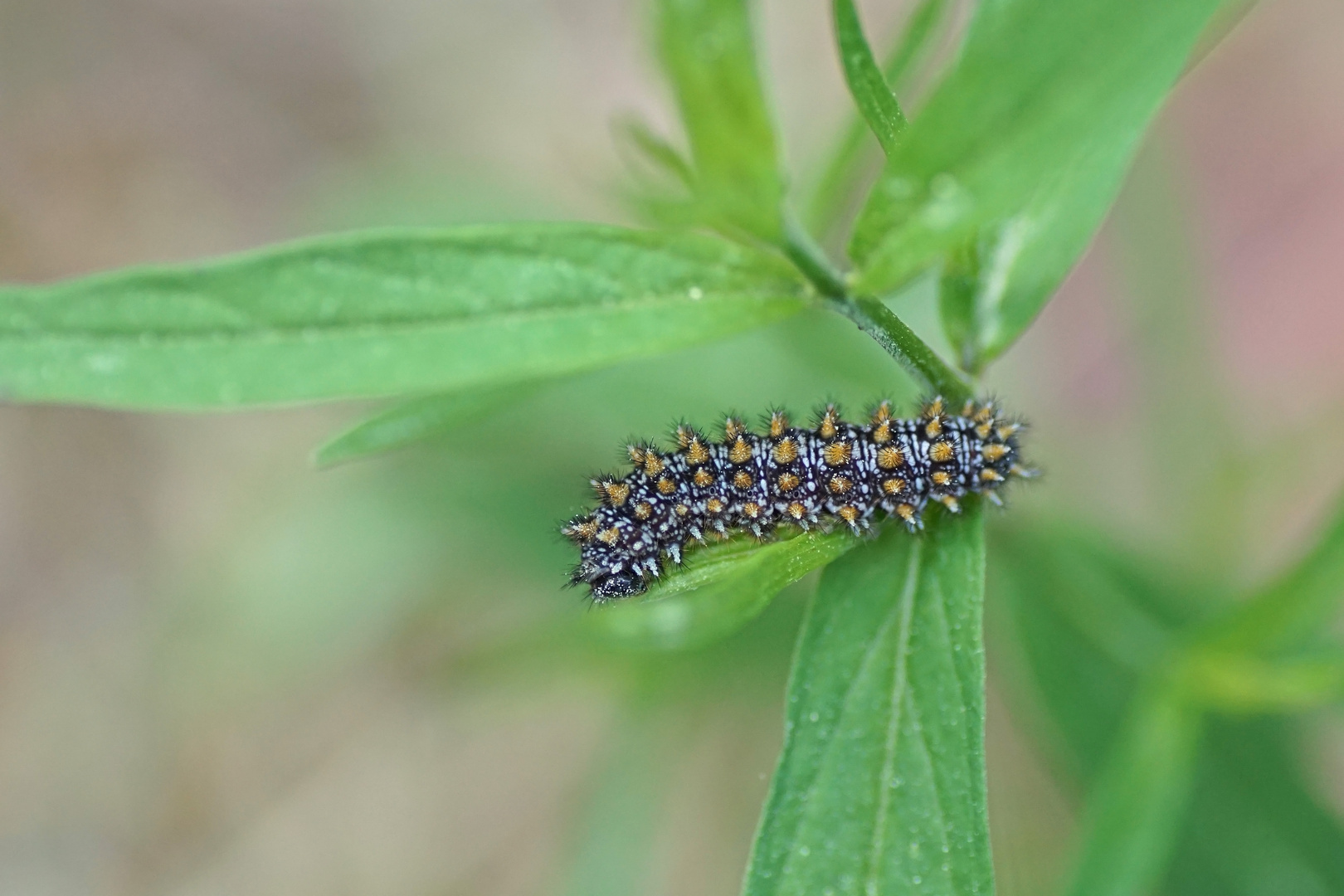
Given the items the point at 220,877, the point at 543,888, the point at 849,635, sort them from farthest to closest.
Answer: the point at 220,877 < the point at 543,888 < the point at 849,635

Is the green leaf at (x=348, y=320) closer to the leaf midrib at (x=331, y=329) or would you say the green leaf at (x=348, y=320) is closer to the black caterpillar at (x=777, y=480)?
the leaf midrib at (x=331, y=329)

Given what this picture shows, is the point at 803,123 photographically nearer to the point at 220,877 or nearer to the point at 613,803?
the point at 613,803

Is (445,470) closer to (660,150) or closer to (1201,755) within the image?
(660,150)

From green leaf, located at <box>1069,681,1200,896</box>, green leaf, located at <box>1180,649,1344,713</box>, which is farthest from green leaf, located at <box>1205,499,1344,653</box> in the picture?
green leaf, located at <box>1069,681,1200,896</box>

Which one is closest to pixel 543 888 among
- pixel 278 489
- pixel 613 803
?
pixel 613 803

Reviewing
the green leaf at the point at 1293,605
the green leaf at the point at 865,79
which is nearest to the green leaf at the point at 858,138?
the green leaf at the point at 865,79

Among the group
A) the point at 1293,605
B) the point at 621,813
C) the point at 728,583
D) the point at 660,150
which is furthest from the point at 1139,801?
the point at 621,813
